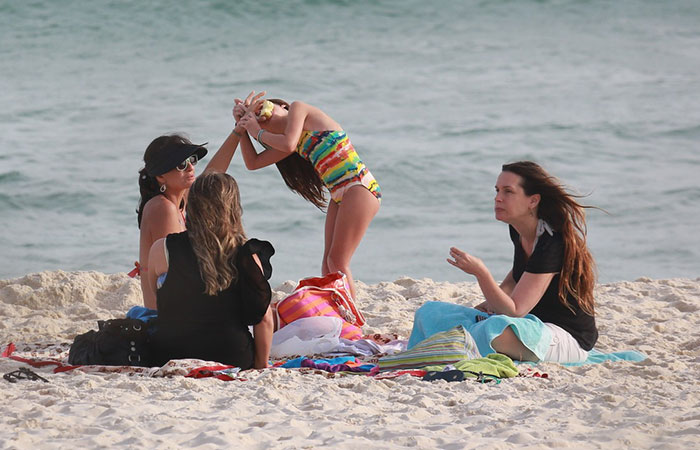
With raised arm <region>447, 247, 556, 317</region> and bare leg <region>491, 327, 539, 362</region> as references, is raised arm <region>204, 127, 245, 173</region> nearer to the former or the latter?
raised arm <region>447, 247, 556, 317</region>

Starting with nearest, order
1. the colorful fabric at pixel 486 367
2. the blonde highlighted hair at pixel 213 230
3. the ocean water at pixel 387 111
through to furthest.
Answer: the blonde highlighted hair at pixel 213 230
the colorful fabric at pixel 486 367
the ocean water at pixel 387 111

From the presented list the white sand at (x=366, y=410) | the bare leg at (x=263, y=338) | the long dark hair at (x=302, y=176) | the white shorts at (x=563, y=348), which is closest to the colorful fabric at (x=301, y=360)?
the bare leg at (x=263, y=338)

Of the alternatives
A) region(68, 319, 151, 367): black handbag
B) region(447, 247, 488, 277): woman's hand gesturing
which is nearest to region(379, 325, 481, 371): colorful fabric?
region(447, 247, 488, 277): woman's hand gesturing

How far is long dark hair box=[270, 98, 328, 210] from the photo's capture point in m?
5.82

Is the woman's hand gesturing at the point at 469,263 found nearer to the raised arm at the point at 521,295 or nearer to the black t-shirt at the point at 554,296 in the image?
the raised arm at the point at 521,295

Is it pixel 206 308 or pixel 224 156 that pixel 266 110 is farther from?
pixel 206 308

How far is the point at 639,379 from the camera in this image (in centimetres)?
410

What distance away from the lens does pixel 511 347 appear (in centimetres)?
445

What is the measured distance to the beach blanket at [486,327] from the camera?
4391 millimetres

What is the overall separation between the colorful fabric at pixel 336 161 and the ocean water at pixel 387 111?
3755 mm

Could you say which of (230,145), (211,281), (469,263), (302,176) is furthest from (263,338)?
(302,176)

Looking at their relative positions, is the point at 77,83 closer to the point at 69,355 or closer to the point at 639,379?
the point at 69,355

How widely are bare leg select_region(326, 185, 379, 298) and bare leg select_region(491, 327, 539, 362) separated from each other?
116 centimetres

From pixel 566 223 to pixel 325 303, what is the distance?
142 cm
